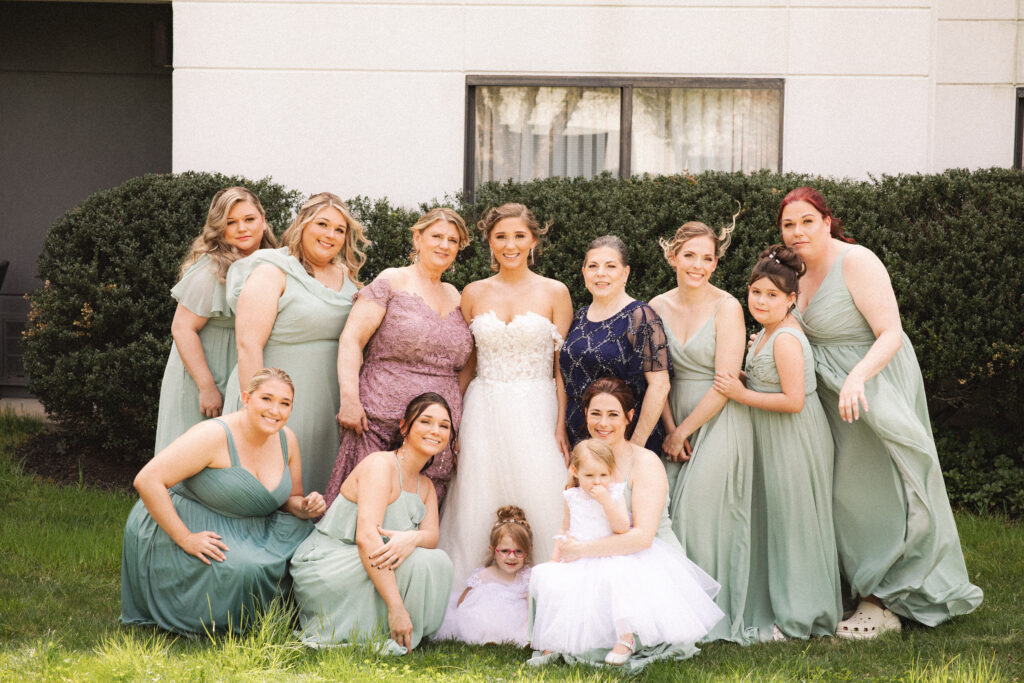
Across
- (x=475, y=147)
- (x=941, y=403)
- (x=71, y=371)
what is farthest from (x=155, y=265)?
(x=941, y=403)

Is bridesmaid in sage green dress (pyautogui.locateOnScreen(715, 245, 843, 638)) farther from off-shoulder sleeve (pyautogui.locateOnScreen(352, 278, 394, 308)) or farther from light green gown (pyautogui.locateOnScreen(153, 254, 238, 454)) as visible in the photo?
light green gown (pyautogui.locateOnScreen(153, 254, 238, 454))

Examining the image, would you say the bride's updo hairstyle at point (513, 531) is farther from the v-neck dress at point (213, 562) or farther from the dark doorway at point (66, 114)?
the dark doorway at point (66, 114)

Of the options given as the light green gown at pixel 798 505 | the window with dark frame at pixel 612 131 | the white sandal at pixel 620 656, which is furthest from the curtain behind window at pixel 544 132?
the white sandal at pixel 620 656

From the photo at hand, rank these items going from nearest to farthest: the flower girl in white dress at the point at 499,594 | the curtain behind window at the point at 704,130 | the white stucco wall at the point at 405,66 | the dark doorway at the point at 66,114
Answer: the flower girl in white dress at the point at 499,594 < the white stucco wall at the point at 405,66 < the curtain behind window at the point at 704,130 < the dark doorway at the point at 66,114

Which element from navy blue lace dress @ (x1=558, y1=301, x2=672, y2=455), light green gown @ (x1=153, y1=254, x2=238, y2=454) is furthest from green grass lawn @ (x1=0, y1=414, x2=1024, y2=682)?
navy blue lace dress @ (x1=558, y1=301, x2=672, y2=455)

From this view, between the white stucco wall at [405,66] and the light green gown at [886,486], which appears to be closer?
the light green gown at [886,486]

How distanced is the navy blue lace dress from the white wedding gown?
0.20m

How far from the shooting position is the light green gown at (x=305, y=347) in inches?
196

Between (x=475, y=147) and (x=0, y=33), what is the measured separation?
5471 millimetres

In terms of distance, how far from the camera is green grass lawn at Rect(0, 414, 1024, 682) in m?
3.89

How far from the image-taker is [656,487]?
4543 millimetres

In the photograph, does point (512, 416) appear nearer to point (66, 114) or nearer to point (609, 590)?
point (609, 590)

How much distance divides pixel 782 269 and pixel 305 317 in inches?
91.5

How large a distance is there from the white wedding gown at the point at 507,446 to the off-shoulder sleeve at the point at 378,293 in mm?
483
